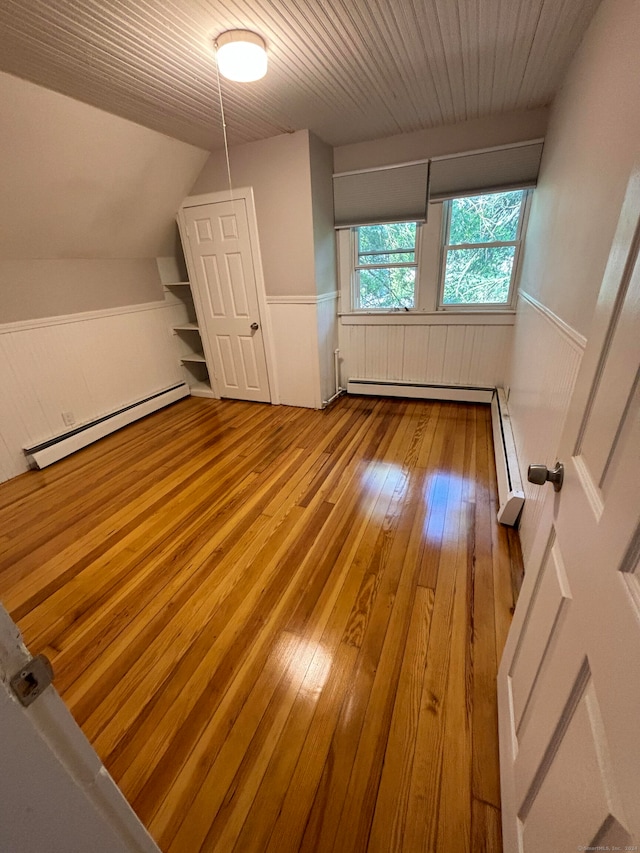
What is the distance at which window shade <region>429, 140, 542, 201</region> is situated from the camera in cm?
257

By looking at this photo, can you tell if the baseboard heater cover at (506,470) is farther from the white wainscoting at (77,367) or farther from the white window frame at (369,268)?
the white wainscoting at (77,367)

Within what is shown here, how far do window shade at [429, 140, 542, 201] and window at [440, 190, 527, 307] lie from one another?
0.12 m

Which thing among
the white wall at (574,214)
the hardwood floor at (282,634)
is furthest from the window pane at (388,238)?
the hardwood floor at (282,634)

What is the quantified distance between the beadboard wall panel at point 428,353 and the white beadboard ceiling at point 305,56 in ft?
5.43

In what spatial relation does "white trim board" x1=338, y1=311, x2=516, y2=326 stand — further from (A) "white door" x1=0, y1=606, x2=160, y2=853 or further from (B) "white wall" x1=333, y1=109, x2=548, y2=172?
(A) "white door" x1=0, y1=606, x2=160, y2=853

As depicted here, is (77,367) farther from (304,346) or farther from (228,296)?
(304,346)

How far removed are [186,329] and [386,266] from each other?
2.41 m

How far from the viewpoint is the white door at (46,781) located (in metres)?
0.37

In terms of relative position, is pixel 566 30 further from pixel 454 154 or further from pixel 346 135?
pixel 346 135

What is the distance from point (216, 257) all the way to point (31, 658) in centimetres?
362

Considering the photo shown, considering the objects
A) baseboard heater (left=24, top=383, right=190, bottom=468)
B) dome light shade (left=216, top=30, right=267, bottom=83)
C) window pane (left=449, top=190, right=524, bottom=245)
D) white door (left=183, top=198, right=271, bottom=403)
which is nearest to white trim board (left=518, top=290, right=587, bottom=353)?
window pane (left=449, top=190, right=524, bottom=245)

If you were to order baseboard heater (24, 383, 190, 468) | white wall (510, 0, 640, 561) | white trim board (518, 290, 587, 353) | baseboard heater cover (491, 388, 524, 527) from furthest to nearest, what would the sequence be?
baseboard heater (24, 383, 190, 468) → baseboard heater cover (491, 388, 524, 527) → white trim board (518, 290, 587, 353) → white wall (510, 0, 640, 561)

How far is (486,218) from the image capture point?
2.89m

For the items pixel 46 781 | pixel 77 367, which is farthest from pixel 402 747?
pixel 77 367
